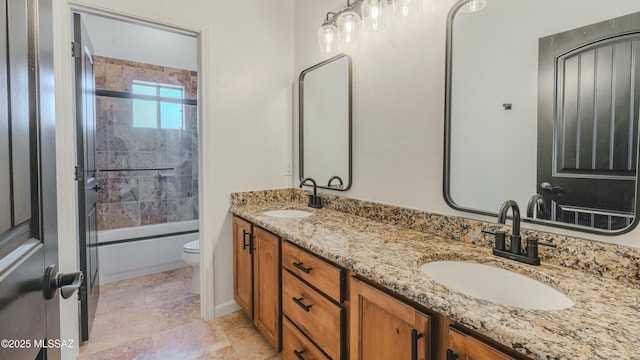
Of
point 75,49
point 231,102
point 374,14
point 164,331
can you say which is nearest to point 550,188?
point 374,14

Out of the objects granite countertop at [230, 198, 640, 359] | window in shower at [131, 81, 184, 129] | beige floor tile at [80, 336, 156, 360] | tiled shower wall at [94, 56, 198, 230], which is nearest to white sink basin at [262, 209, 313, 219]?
granite countertop at [230, 198, 640, 359]

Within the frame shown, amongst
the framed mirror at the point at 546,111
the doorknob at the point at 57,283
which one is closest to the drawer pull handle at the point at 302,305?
the framed mirror at the point at 546,111

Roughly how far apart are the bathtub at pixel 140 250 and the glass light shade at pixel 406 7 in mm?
3024

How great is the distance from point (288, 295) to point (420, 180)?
89cm

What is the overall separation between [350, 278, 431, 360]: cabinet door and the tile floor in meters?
0.93

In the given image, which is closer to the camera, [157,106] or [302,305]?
[302,305]

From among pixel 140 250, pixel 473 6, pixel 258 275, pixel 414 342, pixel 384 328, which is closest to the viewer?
pixel 414 342

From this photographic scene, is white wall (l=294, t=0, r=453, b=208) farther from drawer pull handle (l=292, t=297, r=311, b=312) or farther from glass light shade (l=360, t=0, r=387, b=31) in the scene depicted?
Result: drawer pull handle (l=292, t=297, r=311, b=312)

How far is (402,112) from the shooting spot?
1.62 m

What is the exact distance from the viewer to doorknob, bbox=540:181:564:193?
3.52 feet

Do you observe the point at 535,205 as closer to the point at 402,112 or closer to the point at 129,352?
the point at 402,112

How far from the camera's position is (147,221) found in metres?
3.46

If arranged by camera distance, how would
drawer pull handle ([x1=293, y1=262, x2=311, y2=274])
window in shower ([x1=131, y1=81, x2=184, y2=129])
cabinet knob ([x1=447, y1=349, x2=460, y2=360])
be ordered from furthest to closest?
window in shower ([x1=131, y1=81, x2=184, y2=129]) < drawer pull handle ([x1=293, y1=262, x2=311, y2=274]) < cabinet knob ([x1=447, y1=349, x2=460, y2=360])

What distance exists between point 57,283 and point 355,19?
180 centimetres
